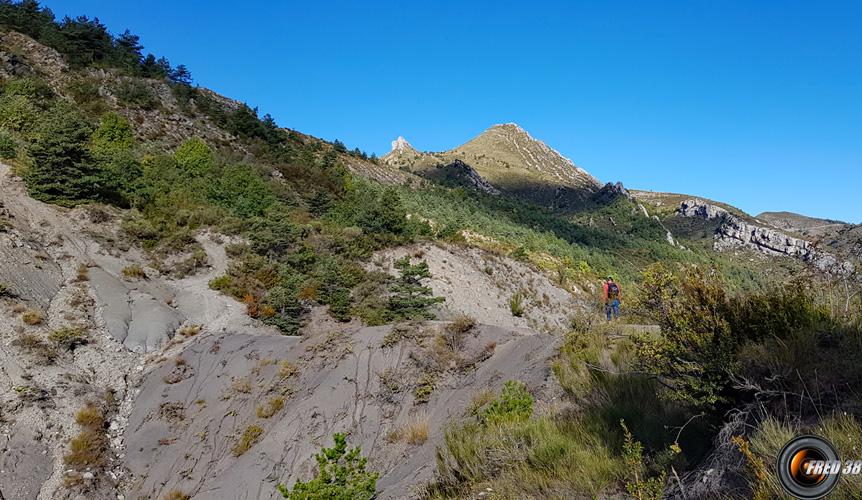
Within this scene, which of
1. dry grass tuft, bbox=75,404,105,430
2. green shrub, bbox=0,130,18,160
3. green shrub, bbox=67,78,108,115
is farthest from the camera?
green shrub, bbox=67,78,108,115

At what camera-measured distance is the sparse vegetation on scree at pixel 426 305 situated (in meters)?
3.75

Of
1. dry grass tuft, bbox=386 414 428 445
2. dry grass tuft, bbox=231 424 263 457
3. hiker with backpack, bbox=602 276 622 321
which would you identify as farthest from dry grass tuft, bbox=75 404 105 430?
hiker with backpack, bbox=602 276 622 321

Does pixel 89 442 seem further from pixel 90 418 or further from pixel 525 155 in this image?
pixel 525 155

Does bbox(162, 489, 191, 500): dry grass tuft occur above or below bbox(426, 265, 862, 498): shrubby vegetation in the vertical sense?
below

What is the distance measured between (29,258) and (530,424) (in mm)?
17615

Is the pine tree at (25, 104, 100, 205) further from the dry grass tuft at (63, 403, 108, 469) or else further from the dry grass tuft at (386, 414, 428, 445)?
the dry grass tuft at (386, 414, 428, 445)

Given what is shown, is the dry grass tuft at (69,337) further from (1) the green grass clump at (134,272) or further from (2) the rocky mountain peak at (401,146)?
(2) the rocky mountain peak at (401,146)

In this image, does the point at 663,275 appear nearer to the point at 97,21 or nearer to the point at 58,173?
the point at 58,173

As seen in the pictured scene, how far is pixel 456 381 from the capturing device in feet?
29.3

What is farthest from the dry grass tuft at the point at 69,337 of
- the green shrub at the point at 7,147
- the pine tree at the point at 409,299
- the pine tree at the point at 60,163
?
the green shrub at the point at 7,147

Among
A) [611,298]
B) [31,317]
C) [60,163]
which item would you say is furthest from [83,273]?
[611,298]

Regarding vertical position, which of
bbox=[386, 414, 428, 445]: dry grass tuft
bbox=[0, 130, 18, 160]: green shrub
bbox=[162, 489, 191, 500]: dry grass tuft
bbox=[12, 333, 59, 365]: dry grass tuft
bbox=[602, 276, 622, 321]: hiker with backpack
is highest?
bbox=[0, 130, 18, 160]: green shrub

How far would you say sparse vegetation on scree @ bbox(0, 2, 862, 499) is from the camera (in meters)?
3.75

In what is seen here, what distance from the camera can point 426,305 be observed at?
17.0 metres
